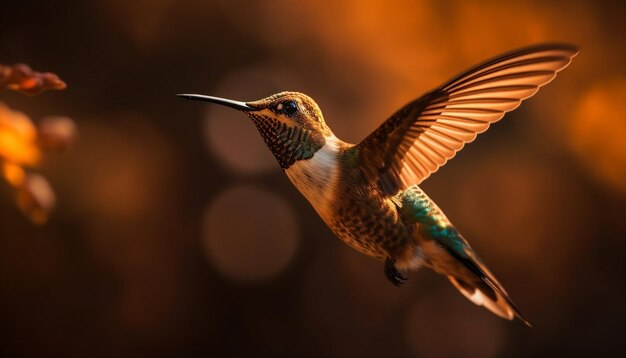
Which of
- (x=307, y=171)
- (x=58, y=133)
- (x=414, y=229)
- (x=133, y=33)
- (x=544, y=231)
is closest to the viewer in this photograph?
(x=58, y=133)

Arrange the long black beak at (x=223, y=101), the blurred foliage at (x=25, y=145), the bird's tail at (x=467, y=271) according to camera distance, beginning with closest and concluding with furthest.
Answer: the blurred foliage at (x=25, y=145), the long black beak at (x=223, y=101), the bird's tail at (x=467, y=271)

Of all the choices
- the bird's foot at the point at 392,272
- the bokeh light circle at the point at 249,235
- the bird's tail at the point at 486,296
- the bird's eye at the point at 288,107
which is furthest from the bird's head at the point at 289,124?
the bokeh light circle at the point at 249,235

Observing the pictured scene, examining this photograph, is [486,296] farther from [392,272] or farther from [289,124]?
[289,124]

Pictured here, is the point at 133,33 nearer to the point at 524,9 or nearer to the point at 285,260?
the point at 285,260

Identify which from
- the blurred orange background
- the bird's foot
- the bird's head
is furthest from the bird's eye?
the blurred orange background

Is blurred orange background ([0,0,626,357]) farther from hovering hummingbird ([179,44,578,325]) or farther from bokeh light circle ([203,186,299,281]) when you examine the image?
hovering hummingbird ([179,44,578,325])

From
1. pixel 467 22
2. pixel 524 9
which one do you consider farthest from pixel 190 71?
pixel 524 9

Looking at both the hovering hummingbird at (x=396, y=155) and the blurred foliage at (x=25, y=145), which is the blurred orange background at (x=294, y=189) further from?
the blurred foliage at (x=25, y=145)

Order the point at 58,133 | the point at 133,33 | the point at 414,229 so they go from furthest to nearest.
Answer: the point at 133,33 → the point at 414,229 → the point at 58,133
